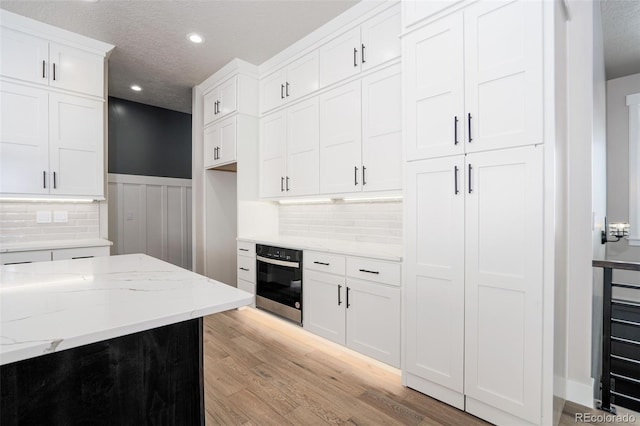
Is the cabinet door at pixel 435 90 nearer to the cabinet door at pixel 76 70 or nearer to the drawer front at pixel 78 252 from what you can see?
the drawer front at pixel 78 252

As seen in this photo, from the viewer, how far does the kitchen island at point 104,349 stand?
0.77 metres

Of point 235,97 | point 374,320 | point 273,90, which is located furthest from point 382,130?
point 235,97

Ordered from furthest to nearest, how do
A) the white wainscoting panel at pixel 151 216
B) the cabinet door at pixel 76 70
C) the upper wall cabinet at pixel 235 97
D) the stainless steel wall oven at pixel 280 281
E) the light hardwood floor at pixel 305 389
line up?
the white wainscoting panel at pixel 151 216, the upper wall cabinet at pixel 235 97, the cabinet door at pixel 76 70, the stainless steel wall oven at pixel 280 281, the light hardwood floor at pixel 305 389

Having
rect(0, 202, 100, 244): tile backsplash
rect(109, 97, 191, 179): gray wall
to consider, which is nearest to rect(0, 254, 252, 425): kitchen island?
rect(0, 202, 100, 244): tile backsplash

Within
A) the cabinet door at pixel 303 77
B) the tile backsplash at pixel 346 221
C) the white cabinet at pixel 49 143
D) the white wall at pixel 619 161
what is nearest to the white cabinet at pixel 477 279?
the tile backsplash at pixel 346 221

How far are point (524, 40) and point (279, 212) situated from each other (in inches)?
121

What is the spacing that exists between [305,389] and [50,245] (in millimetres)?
2676

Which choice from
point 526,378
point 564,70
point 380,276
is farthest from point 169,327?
point 564,70

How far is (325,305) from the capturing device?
2711mm

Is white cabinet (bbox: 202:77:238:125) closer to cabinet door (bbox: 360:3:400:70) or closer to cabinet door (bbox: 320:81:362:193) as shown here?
cabinet door (bbox: 320:81:362:193)

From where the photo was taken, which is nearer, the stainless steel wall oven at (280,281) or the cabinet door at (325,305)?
the cabinet door at (325,305)

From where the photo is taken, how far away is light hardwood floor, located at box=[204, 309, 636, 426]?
1.82 m

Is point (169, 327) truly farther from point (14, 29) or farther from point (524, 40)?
point (14, 29)

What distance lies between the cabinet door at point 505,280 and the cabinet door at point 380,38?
1.25 m
